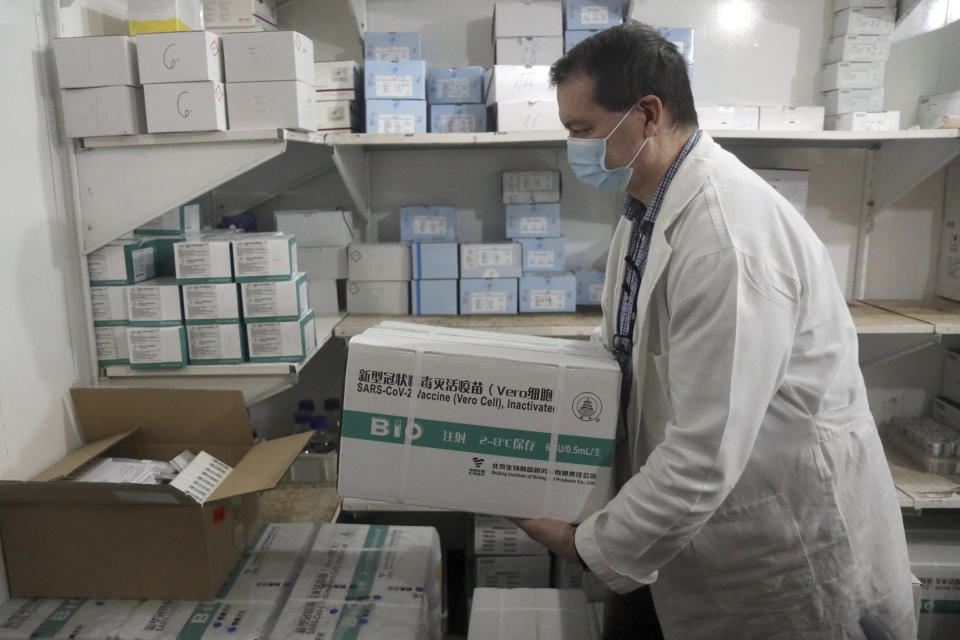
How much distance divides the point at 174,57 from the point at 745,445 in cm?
142

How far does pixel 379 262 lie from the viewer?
2.24m

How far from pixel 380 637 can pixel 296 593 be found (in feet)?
0.72

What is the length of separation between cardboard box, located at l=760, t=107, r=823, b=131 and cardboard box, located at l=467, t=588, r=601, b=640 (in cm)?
151

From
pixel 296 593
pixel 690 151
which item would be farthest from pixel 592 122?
pixel 296 593

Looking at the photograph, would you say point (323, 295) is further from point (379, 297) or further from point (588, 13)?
point (588, 13)

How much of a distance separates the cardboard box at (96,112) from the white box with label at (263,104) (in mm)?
224

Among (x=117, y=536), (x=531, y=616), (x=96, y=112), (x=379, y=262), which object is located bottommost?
(x=531, y=616)

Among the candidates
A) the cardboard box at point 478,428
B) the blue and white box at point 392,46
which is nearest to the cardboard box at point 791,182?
the blue and white box at point 392,46

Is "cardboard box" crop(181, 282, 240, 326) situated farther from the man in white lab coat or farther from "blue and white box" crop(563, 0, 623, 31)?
"blue and white box" crop(563, 0, 623, 31)

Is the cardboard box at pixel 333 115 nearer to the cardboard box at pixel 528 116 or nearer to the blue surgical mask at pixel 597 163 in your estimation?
the cardboard box at pixel 528 116

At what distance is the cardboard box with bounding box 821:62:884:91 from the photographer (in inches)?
86.3

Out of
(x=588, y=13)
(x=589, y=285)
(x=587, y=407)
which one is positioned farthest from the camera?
(x=589, y=285)

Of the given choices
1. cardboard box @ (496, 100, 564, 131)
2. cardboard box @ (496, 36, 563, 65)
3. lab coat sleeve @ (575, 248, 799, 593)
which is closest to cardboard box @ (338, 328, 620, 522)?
lab coat sleeve @ (575, 248, 799, 593)

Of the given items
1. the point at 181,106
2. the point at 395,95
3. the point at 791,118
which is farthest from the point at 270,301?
the point at 791,118
